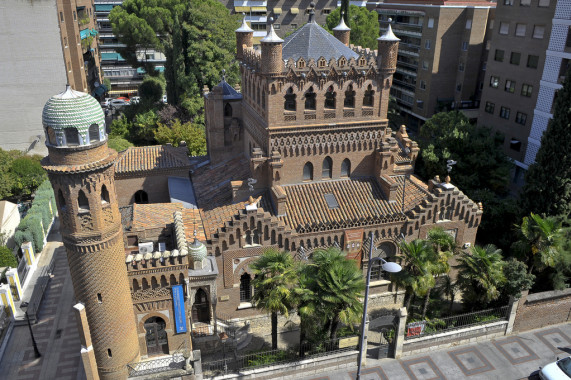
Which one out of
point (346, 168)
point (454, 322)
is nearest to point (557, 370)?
point (454, 322)

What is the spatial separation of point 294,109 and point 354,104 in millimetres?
4221

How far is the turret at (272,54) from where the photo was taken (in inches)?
1070

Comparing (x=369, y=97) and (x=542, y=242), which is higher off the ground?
(x=369, y=97)

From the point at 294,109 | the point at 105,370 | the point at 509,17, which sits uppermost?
the point at 509,17

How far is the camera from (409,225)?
2955 cm

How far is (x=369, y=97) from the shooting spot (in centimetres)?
3038

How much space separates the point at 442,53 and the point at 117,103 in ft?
184

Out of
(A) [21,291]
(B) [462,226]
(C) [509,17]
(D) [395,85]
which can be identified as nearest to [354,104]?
(B) [462,226]

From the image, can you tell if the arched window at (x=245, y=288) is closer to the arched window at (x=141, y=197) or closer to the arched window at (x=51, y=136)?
the arched window at (x=141, y=197)

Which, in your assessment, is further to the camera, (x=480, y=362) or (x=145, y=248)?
(x=480, y=362)

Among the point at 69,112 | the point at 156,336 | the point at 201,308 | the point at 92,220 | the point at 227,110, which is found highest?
the point at 69,112

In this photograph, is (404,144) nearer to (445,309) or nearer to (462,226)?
(462,226)

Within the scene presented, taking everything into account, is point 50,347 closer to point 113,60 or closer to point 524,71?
point 524,71

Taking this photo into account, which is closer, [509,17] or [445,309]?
[445,309]
